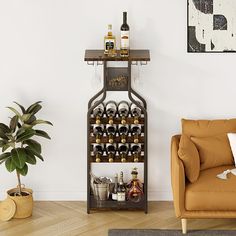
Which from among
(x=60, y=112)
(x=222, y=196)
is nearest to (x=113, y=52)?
(x=60, y=112)

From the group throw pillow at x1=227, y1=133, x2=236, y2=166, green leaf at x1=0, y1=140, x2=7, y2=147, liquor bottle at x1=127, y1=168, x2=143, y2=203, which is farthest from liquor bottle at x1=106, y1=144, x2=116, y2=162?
throw pillow at x1=227, y1=133, x2=236, y2=166

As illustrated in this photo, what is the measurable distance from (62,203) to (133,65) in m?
1.33

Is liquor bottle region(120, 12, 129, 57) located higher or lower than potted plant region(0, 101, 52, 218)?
higher

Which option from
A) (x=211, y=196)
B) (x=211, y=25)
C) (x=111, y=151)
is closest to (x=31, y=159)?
(x=111, y=151)

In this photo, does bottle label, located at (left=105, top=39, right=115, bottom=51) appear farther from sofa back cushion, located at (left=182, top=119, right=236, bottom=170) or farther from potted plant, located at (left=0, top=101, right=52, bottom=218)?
sofa back cushion, located at (left=182, top=119, right=236, bottom=170)

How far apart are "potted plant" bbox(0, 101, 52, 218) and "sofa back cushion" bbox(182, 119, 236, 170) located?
1164mm

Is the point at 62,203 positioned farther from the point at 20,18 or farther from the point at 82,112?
the point at 20,18

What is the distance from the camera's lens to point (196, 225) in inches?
204

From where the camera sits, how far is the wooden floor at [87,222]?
507 cm

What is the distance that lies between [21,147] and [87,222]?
0.79 metres

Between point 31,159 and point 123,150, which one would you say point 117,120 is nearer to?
point 123,150

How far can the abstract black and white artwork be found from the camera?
5512 mm

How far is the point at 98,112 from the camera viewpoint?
5.44m

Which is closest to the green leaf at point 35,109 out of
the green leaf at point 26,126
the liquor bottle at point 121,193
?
the green leaf at point 26,126
